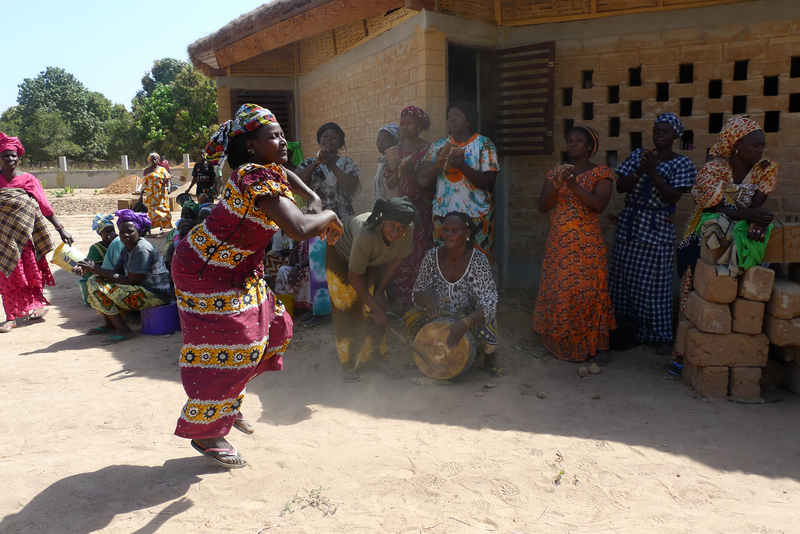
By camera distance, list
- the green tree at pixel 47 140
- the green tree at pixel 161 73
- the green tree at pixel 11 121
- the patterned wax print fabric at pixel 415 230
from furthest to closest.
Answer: the green tree at pixel 161 73 < the green tree at pixel 11 121 < the green tree at pixel 47 140 < the patterned wax print fabric at pixel 415 230

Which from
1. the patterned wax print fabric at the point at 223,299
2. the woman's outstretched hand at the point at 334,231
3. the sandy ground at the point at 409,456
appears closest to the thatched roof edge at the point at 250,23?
the woman's outstretched hand at the point at 334,231

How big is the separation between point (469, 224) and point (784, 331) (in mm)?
2175

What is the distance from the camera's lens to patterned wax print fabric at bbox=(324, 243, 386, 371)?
14.4ft

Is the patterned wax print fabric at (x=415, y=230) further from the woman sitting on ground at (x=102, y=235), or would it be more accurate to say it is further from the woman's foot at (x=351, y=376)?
the woman sitting on ground at (x=102, y=235)

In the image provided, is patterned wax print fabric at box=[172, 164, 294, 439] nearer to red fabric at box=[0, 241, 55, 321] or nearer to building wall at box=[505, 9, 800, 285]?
building wall at box=[505, 9, 800, 285]

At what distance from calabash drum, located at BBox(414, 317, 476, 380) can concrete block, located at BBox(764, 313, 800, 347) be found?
196 centimetres

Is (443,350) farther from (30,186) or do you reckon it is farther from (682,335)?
(30,186)

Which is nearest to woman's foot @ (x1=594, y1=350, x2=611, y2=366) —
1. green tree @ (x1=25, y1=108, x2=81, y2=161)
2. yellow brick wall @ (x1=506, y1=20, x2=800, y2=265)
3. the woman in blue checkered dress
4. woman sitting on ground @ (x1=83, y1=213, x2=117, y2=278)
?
the woman in blue checkered dress

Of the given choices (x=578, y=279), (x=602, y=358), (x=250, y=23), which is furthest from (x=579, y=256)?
(x=250, y=23)

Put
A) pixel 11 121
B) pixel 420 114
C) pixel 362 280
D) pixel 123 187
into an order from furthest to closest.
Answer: pixel 11 121 → pixel 123 187 → pixel 420 114 → pixel 362 280

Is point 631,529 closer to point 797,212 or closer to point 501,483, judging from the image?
point 501,483

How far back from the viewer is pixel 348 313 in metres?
4.40

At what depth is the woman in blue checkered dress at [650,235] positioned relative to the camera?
450 cm

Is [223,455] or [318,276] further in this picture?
[318,276]
